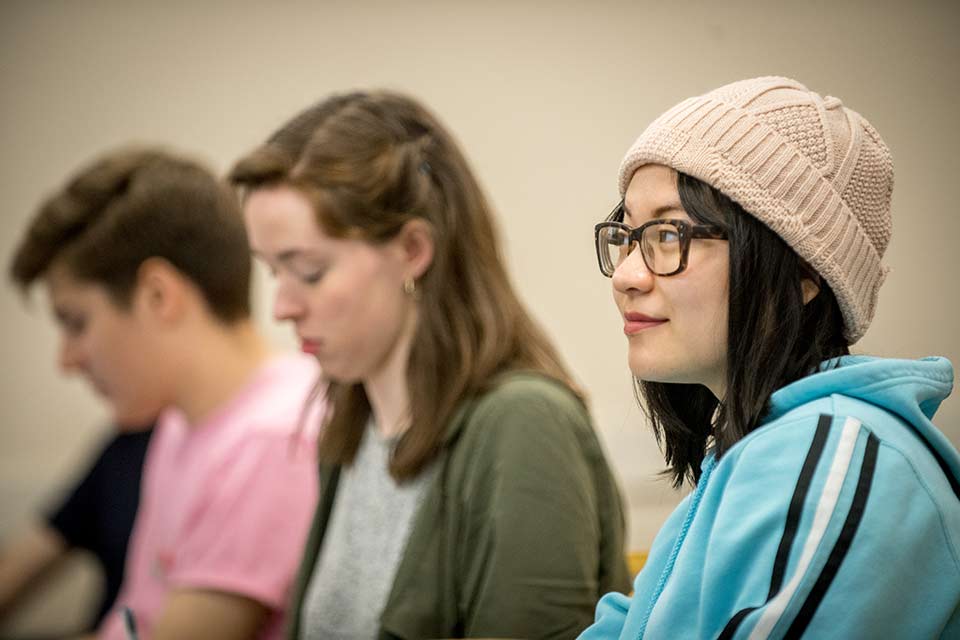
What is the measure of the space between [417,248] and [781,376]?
739 mm

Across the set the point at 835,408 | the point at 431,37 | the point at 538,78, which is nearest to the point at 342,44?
the point at 431,37

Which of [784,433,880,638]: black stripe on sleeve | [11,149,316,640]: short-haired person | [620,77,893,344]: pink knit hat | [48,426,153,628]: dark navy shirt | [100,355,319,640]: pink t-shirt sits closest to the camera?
[784,433,880,638]: black stripe on sleeve

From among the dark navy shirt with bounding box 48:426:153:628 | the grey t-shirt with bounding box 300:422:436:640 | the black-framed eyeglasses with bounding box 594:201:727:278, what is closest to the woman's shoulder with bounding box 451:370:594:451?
the grey t-shirt with bounding box 300:422:436:640

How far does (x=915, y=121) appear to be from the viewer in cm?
140

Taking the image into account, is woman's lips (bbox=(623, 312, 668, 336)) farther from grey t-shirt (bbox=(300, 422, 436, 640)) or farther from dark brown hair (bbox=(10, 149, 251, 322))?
dark brown hair (bbox=(10, 149, 251, 322))

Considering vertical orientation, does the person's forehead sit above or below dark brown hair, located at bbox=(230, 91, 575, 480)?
above

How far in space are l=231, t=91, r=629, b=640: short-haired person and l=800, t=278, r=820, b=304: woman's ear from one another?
50 centimetres

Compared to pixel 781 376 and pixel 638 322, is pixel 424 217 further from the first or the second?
pixel 781 376

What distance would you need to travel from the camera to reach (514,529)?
140cm

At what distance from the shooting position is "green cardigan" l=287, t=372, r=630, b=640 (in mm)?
1389

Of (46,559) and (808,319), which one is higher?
(808,319)

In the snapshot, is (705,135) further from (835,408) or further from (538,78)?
(538,78)

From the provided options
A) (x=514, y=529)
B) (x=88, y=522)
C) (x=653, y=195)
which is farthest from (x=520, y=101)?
(x=88, y=522)

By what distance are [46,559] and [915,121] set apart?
2287 millimetres
